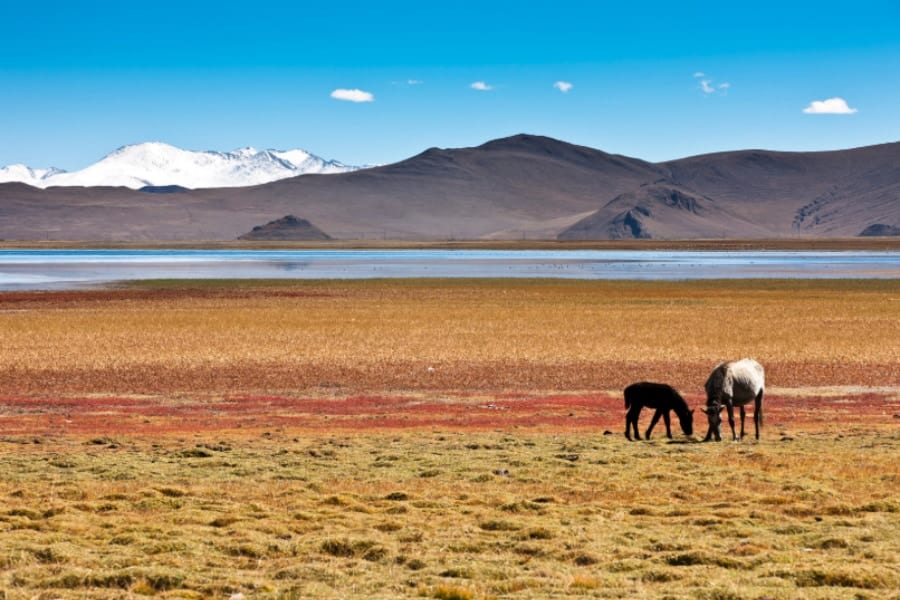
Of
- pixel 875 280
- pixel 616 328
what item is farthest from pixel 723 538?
pixel 875 280

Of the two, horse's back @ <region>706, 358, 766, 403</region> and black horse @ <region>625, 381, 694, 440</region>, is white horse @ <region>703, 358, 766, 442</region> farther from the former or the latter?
black horse @ <region>625, 381, 694, 440</region>

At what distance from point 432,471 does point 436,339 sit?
22.9 m

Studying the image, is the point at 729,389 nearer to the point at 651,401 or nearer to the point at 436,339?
the point at 651,401

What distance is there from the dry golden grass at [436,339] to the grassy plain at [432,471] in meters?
0.22

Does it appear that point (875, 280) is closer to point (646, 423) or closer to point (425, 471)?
point (646, 423)

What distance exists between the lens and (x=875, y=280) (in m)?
78.6

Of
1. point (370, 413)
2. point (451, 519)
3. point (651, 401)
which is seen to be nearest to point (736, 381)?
point (651, 401)

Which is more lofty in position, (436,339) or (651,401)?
(651,401)

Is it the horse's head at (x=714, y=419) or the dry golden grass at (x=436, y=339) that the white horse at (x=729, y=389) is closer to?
the horse's head at (x=714, y=419)

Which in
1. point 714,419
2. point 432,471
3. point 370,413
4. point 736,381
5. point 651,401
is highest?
point 736,381

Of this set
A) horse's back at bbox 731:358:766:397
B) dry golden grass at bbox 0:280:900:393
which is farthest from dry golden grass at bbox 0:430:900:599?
dry golden grass at bbox 0:280:900:393

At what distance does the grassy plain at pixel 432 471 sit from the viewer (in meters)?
10.5

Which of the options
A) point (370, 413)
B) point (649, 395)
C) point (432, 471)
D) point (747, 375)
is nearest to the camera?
point (432, 471)

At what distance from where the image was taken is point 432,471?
16016 mm
